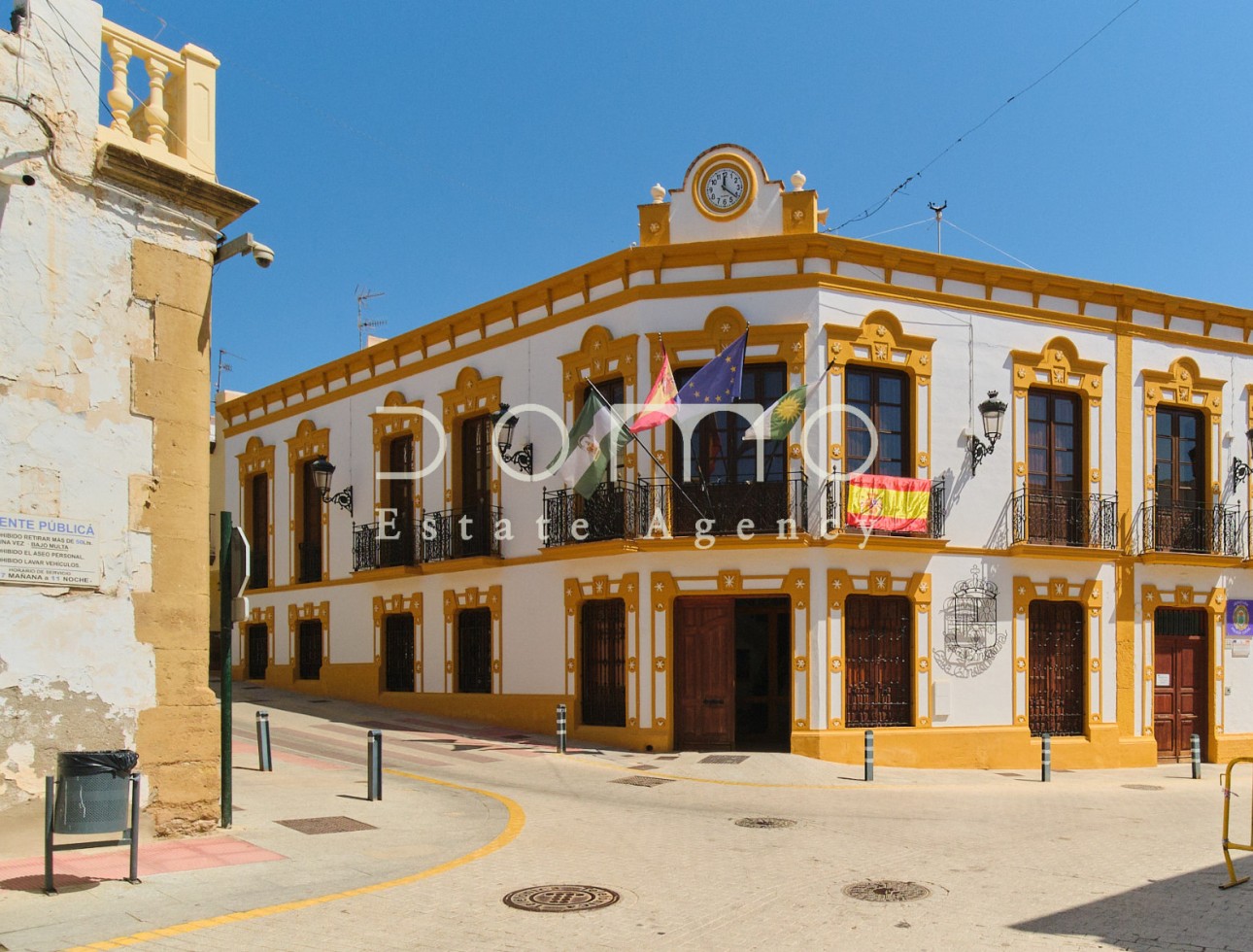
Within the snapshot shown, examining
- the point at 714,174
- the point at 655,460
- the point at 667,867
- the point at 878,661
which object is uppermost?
the point at 714,174

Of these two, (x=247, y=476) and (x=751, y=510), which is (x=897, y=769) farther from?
(x=247, y=476)

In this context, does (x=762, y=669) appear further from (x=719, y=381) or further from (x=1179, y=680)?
(x=1179, y=680)

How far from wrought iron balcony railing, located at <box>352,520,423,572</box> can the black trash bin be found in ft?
51.3

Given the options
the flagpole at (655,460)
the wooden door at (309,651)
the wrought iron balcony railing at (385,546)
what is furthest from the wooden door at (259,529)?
the flagpole at (655,460)

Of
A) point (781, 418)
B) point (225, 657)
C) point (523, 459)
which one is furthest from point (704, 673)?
point (225, 657)

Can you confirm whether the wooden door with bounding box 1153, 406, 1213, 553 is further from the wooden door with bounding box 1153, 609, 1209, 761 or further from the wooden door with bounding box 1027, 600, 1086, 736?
the wooden door with bounding box 1027, 600, 1086, 736

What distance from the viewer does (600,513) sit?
761 inches

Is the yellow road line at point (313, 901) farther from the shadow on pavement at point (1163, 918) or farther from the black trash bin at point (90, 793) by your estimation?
the shadow on pavement at point (1163, 918)

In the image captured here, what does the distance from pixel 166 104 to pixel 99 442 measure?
11.3 ft

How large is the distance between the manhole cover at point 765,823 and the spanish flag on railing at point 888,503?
22.4 feet

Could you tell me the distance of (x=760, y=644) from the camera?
19594 millimetres

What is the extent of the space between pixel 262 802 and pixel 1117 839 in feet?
29.8

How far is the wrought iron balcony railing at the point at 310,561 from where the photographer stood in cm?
2783

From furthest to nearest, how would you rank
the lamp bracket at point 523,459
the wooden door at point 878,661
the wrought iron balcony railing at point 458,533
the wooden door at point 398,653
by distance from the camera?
the wooden door at point 398,653 < the wrought iron balcony railing at point 458,533 < the lamp bracket at point 523,459 < the wooden door at point 878,661
